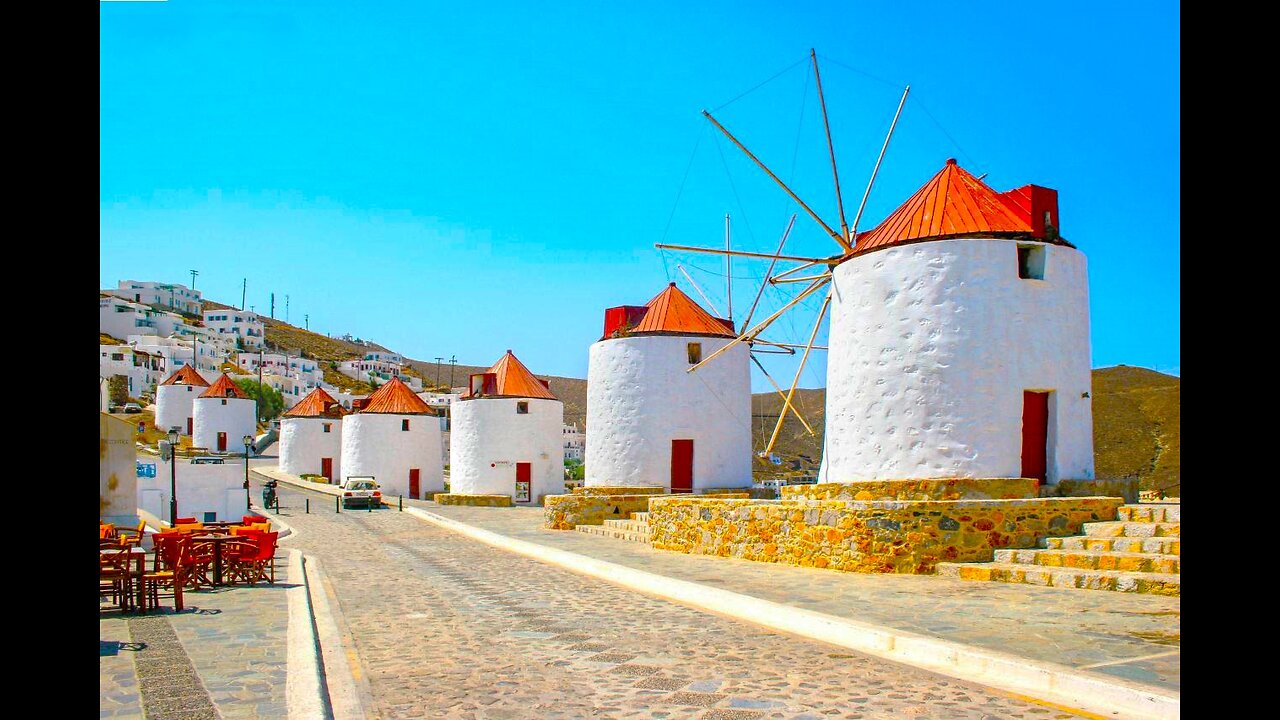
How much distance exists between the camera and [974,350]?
13.0 m

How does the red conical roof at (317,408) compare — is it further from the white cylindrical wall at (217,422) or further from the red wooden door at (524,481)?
the red wooden door at (524,481)

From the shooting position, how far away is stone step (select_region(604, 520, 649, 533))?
1800 centimetres

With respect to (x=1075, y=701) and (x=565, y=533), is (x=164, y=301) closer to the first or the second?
(x=565, y=533)

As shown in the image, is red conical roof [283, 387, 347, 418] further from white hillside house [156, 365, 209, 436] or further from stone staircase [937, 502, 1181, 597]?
stone staircase [937, 502, 1181, 597]

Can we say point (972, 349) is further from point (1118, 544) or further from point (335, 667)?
point (335, 667)

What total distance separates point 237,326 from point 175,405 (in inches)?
1470

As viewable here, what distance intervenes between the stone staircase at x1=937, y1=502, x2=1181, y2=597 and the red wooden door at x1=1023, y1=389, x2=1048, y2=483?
181cm

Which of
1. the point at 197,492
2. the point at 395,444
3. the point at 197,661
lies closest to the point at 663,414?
the point at 197,492

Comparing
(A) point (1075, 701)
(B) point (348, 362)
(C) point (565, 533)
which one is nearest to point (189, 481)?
(C) point (565, 533)

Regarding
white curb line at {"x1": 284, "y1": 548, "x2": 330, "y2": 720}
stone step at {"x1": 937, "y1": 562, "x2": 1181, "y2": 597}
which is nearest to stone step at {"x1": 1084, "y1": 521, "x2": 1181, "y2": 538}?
stone step at {"x1": 937, "y1": 562, "x2": 1181, "y2": 597}

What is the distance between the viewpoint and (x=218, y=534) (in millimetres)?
A: 11258

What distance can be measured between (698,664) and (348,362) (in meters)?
97.1

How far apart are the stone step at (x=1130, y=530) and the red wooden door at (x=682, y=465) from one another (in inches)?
514

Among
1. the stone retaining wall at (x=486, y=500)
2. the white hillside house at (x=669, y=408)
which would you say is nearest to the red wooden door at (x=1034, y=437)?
the white hillside house at (x=669, y=408)
